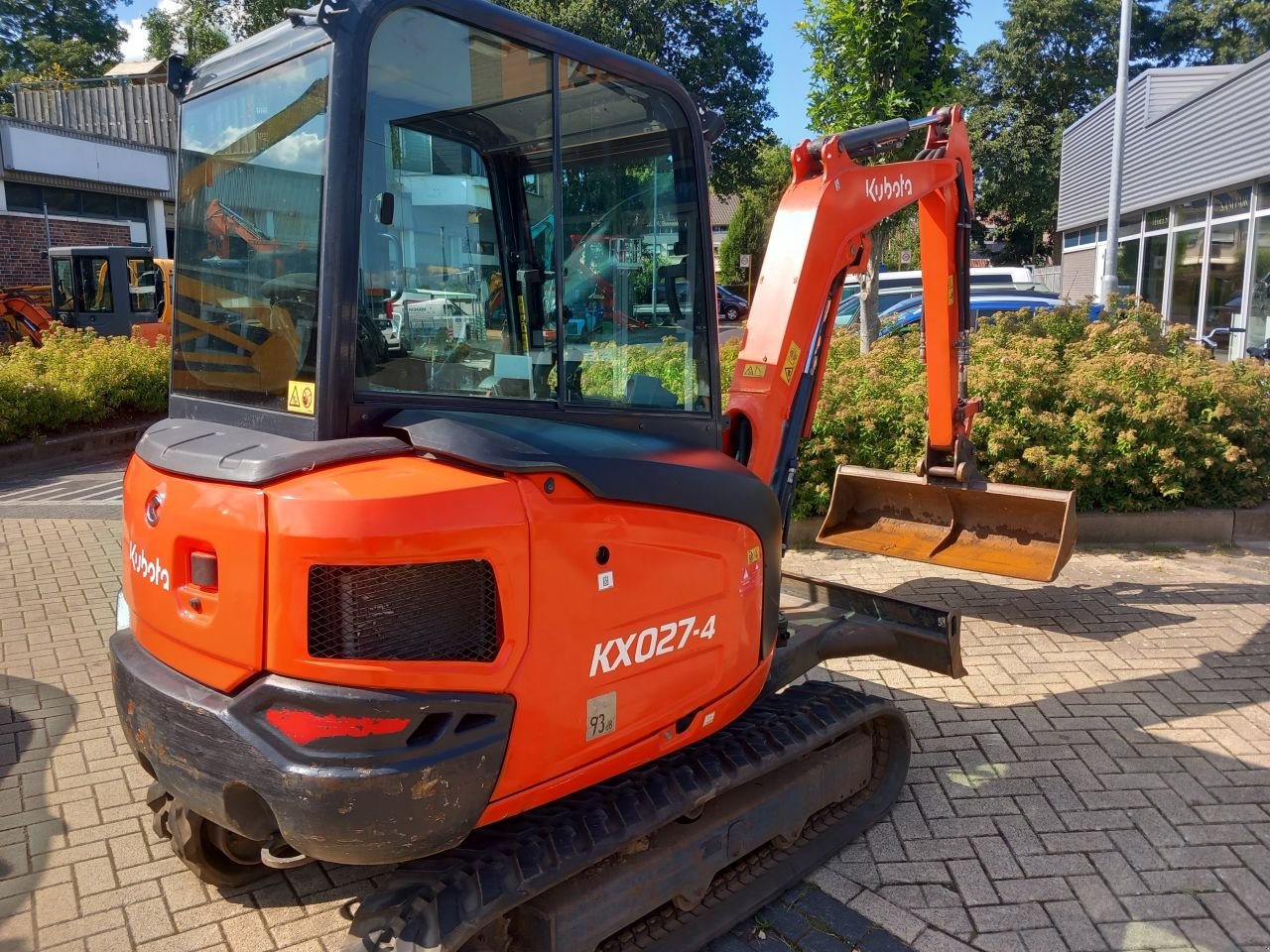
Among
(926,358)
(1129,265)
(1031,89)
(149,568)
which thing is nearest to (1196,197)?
(1129,265)

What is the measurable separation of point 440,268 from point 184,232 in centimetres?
95

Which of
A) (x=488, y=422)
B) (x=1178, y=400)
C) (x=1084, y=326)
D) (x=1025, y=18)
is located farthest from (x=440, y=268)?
(x=1025, y=18)

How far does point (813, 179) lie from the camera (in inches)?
163

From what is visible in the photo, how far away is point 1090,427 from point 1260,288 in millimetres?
10747

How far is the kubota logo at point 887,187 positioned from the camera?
4.30 m

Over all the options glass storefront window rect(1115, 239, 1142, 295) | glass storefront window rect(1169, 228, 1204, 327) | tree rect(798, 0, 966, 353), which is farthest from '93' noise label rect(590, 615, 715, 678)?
glass storefront window rect(1115, 239, 1142, 295)

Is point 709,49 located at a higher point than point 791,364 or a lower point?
higher

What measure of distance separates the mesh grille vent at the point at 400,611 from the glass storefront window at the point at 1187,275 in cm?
1898

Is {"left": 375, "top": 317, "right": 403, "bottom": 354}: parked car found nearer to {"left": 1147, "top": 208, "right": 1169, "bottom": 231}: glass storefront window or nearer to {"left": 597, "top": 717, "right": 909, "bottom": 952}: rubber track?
{"left": 597, "top": 717, "right": 909, "bottom": 952}: rubber track

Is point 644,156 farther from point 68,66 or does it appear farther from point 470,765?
point 68,66

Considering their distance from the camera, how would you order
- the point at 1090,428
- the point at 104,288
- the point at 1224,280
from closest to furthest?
the point at 1090,428 → the point at 1224,280 → the point at 104,288

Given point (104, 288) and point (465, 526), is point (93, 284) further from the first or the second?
point (465, 526)

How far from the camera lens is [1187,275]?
741 inches

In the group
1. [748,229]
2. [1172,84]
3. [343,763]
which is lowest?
[343,763]
